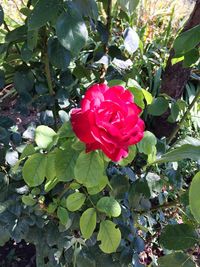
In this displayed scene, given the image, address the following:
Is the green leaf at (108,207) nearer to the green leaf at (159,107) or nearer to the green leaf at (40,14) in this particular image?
the green leaf at (159,107)

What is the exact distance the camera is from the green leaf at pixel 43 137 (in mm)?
780

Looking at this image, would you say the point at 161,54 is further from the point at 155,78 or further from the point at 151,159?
the point at 151,159

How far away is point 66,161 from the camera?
75 cm

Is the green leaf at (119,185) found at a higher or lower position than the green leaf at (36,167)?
lower

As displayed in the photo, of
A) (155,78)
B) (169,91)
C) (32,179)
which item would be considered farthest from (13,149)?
(155,78)

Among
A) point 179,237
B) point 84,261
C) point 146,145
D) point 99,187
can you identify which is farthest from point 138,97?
point 84,261

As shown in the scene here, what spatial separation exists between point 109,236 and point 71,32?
47 centimetres

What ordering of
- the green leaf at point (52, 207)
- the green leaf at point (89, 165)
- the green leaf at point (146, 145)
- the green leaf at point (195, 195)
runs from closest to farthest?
1. the green leaf at point (195, 195)
2. the green leaf at point (89, 165)
3. the green leaf at point (146, 145)
4. the green leaf at point (52, 207)

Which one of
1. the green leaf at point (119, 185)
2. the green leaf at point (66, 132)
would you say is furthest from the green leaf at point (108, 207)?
the green leaf at point (66, 132)

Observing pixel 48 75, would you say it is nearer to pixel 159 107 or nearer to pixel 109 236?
pixel 159 107

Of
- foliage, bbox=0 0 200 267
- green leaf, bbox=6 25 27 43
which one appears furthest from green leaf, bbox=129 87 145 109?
green leaf, bbox=6 25 27 43

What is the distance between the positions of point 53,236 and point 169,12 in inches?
104

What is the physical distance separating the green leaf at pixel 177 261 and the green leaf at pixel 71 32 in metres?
0.47

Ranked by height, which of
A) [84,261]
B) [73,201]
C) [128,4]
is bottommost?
[84,261]
